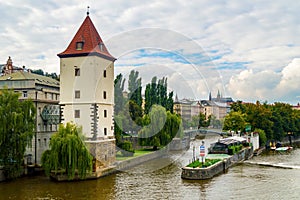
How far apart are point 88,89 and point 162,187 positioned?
9.73 metres

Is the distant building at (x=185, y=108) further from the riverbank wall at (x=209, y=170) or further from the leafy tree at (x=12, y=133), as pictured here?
the leafy tree at (x=12, y=133)

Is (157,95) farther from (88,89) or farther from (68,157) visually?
(68,157)

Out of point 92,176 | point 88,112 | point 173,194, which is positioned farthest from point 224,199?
point 88,112

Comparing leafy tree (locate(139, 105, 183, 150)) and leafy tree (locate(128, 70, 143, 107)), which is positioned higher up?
leafy tree (locate(128, 70, 143, 107))

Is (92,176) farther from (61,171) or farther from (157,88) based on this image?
(157,88)

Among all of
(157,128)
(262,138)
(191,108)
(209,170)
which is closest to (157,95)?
(157,128)

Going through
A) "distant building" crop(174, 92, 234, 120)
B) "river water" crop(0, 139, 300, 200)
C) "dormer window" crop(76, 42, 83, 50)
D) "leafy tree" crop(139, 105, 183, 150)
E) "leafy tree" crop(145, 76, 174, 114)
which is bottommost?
"river water" crop(0, 139, 300, 200)

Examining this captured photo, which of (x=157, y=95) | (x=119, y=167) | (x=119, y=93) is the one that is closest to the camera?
(x=119, y=167)

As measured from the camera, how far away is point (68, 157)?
1028 inches

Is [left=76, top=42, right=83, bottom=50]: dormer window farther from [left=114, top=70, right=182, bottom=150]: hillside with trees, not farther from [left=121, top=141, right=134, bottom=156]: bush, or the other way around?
[left=114, top=70, right=182, bottom=150]: hillside with trees

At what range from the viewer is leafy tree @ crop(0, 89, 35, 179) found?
26812 mm

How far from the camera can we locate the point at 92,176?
2716 cm

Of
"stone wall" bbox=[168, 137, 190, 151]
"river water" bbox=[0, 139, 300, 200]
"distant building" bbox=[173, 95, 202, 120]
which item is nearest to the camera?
"river water" bbox=[0, 139, 300, 200]

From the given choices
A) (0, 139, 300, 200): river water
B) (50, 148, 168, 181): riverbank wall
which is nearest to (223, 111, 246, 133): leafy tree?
(50, 148, 168, 181): riverbank wall
